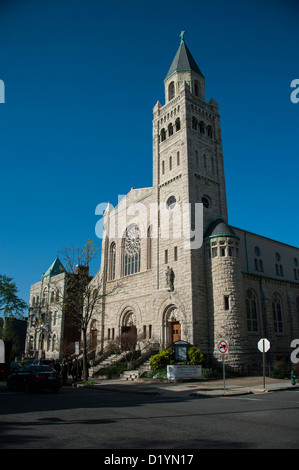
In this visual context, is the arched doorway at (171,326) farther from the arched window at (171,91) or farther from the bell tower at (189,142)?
the arched window at (171,91)

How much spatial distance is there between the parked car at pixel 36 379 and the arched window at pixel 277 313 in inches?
849

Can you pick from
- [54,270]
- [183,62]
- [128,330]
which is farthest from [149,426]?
[54,270]

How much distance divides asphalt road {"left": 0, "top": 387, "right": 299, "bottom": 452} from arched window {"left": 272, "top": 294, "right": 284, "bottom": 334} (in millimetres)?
20800

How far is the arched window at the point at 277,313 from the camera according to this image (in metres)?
31.8

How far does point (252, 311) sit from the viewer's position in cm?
3017

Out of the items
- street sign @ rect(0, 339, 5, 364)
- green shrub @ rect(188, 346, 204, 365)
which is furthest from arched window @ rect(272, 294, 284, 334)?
street sign @ rect(0, 339, 5, 364)

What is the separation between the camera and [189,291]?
91.0 ft

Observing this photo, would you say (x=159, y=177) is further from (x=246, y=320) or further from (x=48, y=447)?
(x=48, y=447)

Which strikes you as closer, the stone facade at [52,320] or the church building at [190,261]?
the church building at [190,261]

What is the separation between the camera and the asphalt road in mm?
6570

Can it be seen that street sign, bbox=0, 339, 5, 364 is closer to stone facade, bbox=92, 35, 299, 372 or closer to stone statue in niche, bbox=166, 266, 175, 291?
stone facade, bbox=92, 35, 299, 372

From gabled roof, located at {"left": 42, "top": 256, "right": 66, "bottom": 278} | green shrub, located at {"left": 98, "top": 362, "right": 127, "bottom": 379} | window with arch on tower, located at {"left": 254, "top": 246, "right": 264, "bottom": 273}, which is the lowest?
green shrub, located at {"left": 98, "top": 362, "right": 127, "bottom": 379}

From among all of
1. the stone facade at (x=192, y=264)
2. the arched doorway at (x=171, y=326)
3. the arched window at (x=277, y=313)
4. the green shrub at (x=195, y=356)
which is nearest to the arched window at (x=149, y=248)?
the stone facade at (x=192, y=264)
